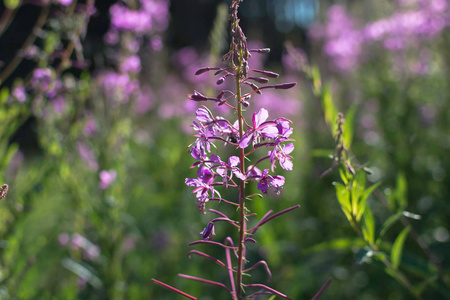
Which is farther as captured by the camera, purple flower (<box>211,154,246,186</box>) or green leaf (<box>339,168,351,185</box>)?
green leaf (<box>339,168,351,185</box>)

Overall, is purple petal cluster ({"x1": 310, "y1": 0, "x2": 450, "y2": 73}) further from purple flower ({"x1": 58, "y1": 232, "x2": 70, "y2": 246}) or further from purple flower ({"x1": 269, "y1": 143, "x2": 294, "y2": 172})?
purple flower ({"x1": 58, "y1": 232, "x2": 70, "y2": 246})

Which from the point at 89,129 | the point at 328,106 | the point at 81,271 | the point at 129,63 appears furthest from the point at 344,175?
the point at 89,129

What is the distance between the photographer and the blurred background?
72.9 inches

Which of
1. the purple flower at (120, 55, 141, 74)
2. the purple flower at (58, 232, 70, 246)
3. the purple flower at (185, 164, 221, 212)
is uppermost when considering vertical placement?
the purple flower at (120, 55, 141, 74)

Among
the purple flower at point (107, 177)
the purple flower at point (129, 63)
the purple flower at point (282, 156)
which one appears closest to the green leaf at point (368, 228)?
the purple flower at point (282, 156)

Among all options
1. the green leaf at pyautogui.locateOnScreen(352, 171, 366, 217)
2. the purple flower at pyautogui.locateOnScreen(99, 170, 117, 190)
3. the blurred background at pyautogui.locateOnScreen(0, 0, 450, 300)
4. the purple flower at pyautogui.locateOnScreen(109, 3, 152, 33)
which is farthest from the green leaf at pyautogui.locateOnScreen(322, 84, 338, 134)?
the purple flower at pyautogui.locateOnScreen(109, 3, 152, 33)

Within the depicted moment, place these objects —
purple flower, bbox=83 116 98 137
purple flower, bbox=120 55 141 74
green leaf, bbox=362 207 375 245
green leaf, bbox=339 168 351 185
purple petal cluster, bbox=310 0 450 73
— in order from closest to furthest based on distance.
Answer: green leaf, bbox=339 168 351 185
green leaf, bbox=362 207 375 245
purple flower, bbox=120 55 141 74
purple flower, bbox=83 116 98 137
purple petal cluster, bbox=310 0 450 73

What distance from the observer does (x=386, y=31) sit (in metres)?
3.41

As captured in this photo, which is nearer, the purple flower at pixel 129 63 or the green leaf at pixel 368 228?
the green leaf at pixel 368 228

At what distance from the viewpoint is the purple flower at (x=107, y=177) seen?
211cm

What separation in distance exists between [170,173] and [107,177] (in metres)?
1.04

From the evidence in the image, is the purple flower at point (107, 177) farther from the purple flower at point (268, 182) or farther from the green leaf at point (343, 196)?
the purple flower at point (268, 182)

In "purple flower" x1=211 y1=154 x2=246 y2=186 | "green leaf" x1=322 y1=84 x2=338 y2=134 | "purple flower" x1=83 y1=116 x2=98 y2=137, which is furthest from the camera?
"purple flower" x1=83 y1=116 x2=98 y2=137

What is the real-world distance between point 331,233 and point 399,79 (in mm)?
1375
